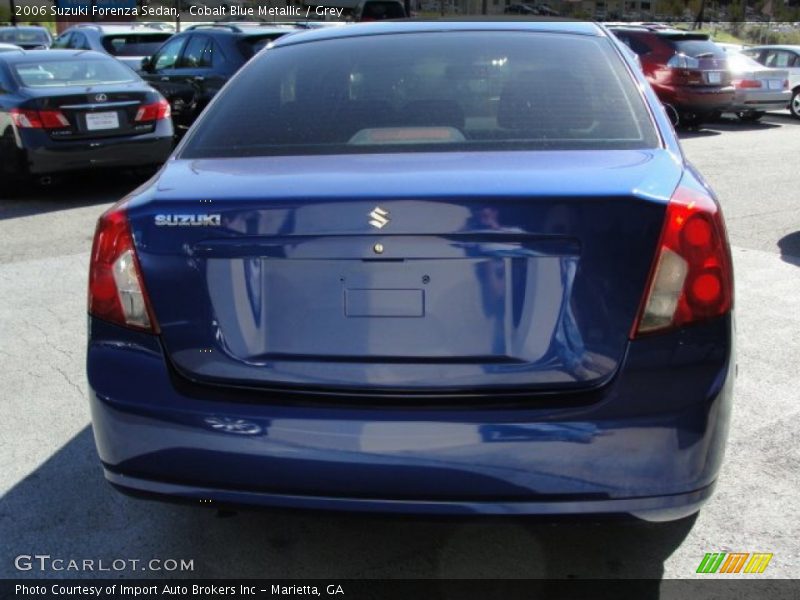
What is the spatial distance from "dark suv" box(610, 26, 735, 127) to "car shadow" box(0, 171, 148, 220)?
30.0 feet

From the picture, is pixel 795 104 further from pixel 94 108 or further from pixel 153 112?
pixel 94 108

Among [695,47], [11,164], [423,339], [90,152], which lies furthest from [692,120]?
[423,339]

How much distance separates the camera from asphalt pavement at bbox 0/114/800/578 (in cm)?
297

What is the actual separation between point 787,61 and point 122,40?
41.2 ft

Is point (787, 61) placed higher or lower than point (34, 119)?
lower

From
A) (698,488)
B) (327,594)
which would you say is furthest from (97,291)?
(698,488)

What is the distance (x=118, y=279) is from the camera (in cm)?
259

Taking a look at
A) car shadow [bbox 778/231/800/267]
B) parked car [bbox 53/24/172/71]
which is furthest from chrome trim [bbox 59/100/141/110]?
parked car [bbox 53/24/172/71]

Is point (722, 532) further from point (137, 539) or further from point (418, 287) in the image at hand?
point (137, 539)

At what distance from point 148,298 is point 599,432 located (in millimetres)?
1262

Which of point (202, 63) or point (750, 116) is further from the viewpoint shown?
point (750, 116)

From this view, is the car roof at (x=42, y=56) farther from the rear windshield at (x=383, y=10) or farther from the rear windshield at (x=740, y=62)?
the rear windshield at (x=383, y=10)

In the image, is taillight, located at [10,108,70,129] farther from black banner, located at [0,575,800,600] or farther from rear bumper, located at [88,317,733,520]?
rear bumper, located at [88,317,733,520]

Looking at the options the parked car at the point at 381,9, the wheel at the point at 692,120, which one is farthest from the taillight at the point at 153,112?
the parked car at the point at 381,9
